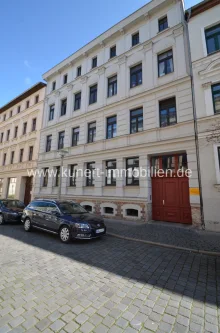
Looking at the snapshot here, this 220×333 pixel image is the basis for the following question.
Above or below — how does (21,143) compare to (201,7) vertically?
below

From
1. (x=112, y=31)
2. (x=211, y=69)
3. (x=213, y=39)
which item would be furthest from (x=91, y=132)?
(x=213, y=39)

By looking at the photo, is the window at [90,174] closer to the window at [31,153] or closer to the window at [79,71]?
the window at [31,153]

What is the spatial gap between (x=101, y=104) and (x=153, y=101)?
15.3ft

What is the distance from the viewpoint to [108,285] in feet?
12.1

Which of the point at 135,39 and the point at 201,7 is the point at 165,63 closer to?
the point at 201,7

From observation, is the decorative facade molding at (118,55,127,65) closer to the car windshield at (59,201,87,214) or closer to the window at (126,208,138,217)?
the window at (126,208,138,217)

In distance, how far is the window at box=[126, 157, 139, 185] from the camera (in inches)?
444

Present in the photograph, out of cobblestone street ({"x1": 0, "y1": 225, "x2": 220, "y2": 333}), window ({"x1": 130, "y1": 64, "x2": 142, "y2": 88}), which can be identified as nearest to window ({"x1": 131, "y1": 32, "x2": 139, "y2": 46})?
window ({"x1": 130, "y1": 64, "x2": 142, "y2": 88})

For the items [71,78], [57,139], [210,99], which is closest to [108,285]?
[210,99]

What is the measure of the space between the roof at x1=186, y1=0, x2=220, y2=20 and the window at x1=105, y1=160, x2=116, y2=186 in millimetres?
10421

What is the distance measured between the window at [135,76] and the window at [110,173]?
610 centimetres

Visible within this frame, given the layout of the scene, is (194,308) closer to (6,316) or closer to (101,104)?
(6,316)

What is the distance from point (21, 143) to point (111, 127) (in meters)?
13.6

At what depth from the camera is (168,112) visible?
35.3 feet
